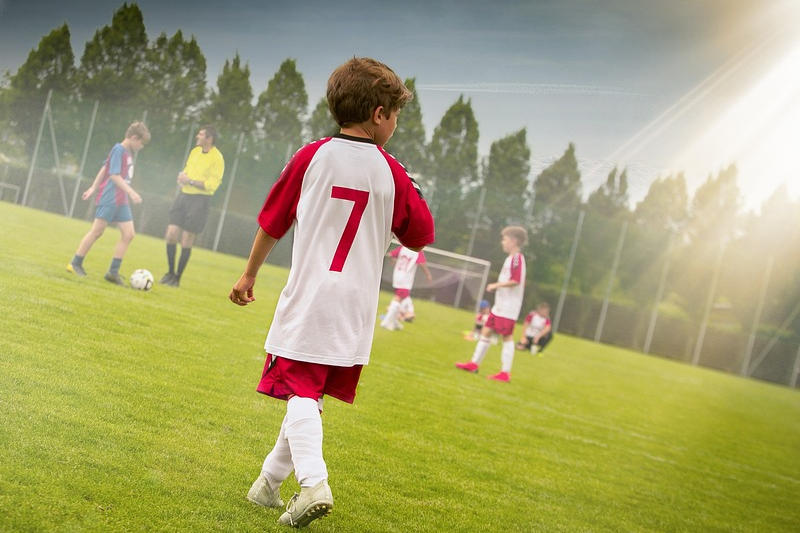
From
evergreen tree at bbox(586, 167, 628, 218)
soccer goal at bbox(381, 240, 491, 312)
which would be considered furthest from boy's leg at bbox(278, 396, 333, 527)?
evergreen tree at bbox(586, 167, 628, 218)

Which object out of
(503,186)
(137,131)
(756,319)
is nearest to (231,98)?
(137,131)

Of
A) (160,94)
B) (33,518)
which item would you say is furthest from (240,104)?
(33,518)

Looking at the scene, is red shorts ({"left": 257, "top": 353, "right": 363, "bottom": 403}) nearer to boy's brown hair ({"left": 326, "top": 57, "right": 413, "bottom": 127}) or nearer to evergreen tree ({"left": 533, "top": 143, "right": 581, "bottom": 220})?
boy's brown hair ({"left": 326, "top": 57, "right": 413, "bottom": 127})

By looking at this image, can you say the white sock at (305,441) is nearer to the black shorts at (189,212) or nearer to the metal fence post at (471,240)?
the black shorts at (189,212)

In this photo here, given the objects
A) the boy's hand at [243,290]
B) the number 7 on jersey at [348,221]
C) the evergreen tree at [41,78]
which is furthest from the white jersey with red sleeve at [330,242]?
the evergreen tree at [41,78]

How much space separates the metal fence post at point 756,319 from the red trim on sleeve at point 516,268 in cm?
1873

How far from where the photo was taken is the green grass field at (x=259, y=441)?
246 centimetres

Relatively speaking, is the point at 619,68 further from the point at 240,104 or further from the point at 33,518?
the point at 33,518

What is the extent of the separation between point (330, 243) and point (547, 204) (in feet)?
76.5

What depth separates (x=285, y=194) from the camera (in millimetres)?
2439

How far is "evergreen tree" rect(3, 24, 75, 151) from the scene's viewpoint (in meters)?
6.96

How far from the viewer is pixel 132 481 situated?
2461 millimetres

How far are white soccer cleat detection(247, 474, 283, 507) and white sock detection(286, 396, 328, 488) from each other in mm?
273

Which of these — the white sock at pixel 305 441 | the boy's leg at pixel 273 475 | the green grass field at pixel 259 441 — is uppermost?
the white sock at pixel 305 441
